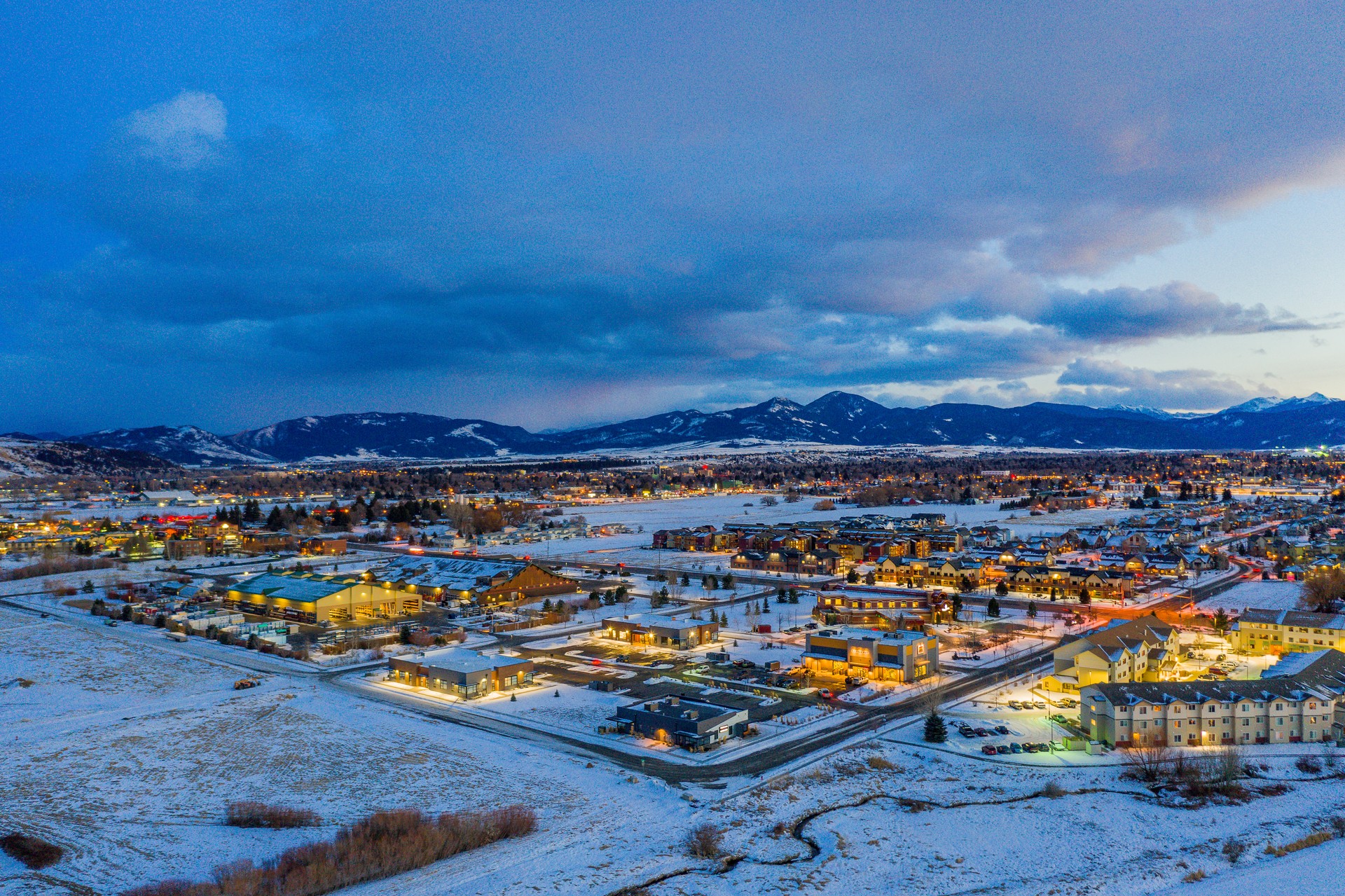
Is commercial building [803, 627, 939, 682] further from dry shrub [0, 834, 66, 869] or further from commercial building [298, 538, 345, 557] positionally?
commercial building [298, 538, 345, 557]

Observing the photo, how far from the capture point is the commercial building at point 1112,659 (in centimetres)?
2712

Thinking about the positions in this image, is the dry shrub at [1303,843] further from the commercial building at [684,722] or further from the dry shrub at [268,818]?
the dry shrub at [268,818]

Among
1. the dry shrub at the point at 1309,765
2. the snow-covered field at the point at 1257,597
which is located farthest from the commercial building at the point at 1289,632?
the dry shrub at the point at 1309,765

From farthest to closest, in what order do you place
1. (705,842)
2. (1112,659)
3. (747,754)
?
(1112,659) → (747,754) → (705,842)

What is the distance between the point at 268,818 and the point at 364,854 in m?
3.16

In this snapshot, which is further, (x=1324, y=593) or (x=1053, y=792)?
(x=1324, y=593)

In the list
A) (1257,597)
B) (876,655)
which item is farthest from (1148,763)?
(1257,597)

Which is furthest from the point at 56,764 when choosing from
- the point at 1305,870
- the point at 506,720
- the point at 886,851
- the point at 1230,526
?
the point at 1230,526

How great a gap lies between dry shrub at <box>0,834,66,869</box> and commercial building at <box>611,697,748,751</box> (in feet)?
39.7

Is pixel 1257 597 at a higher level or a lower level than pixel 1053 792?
higher

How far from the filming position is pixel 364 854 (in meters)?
15.6

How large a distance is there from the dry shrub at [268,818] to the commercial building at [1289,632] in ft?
102

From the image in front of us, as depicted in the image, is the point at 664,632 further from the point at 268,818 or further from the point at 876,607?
the point at 268,818

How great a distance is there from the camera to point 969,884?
597 inches
